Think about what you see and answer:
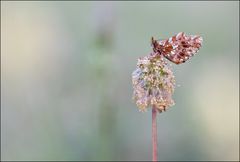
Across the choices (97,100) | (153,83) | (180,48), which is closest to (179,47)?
(180,48)

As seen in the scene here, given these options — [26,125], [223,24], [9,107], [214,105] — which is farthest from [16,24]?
[223,24]

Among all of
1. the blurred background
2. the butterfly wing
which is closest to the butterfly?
the butterfly wing

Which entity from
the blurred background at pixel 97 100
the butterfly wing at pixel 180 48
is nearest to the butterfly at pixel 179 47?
the butterfly wing at pixel 180 48

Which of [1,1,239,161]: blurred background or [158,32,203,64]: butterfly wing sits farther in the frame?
[1,1,239,161]: blurred background

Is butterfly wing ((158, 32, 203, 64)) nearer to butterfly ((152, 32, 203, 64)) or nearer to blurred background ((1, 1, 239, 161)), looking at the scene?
butterfly ((152, 32, 203, 64))

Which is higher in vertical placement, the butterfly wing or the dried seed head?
the butterfly wing

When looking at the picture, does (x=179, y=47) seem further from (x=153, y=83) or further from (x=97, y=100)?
(x=97, y=100)
